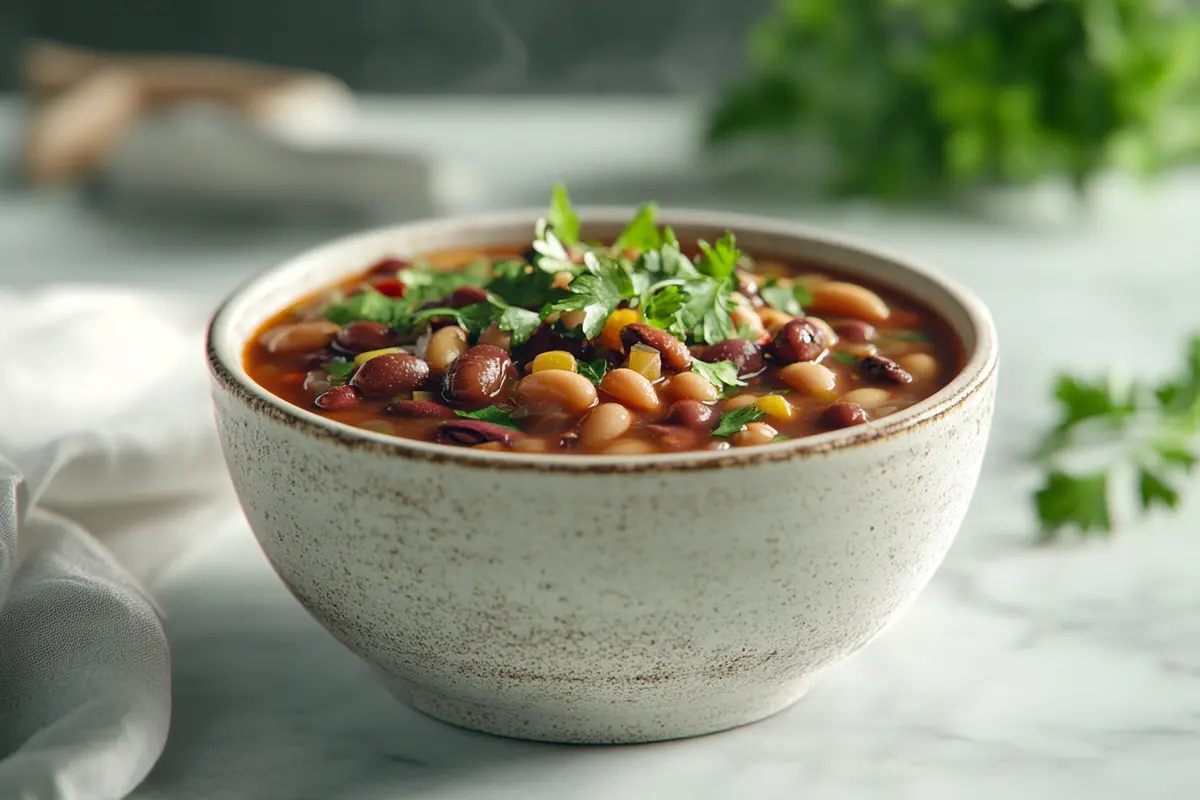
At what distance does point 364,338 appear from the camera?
2074 mm

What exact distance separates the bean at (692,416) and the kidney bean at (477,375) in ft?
0.77

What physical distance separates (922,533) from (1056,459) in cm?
110

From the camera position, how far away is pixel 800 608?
172 cm

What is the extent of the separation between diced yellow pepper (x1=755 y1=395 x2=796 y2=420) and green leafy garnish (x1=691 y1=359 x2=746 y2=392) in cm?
8

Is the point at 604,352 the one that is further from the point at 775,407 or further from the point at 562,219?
the point at 562,219

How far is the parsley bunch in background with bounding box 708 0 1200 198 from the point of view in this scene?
397 cm

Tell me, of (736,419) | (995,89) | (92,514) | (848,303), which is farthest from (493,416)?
(995,89)

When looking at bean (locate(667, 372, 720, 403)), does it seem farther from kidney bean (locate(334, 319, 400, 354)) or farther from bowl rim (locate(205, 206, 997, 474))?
kidney bean (locate(334, 319, 400, 354))

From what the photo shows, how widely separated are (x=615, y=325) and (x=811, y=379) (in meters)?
0.28

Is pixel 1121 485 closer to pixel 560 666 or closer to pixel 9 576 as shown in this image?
pixel 560 666

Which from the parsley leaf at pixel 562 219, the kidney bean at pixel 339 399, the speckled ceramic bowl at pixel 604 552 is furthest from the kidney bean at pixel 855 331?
the kidney bean at pixel 339 399

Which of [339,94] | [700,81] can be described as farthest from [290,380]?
[700,81]

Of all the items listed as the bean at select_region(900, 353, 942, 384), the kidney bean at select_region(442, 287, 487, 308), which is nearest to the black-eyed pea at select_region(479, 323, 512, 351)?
the kidney bean at select_region(442, 287, 487, 308)

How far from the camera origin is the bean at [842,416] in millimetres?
1807
